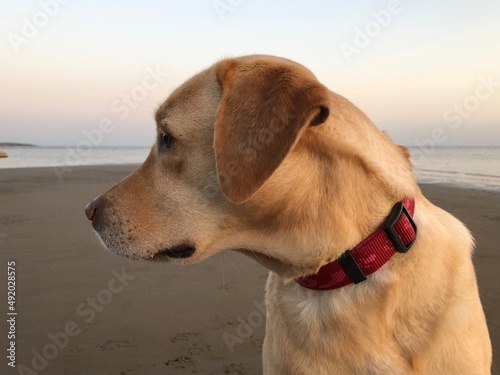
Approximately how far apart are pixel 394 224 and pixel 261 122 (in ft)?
2.51

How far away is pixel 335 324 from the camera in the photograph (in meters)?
2.24

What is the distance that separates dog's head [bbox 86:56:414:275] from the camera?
79.8 inches

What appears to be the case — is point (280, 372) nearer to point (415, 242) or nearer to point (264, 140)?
point (415, 242)

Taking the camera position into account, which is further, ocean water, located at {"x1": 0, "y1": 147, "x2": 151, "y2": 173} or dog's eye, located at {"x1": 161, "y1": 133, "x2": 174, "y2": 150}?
ocean water, located at {"x1": 0, "y1": 147, "x2": 151, "y2": 173}

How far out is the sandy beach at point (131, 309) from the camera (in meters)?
3.97

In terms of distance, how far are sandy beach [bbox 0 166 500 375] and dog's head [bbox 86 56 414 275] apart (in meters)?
1.88

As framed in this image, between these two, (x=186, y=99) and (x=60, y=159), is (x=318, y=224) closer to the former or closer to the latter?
(x=186, y=99)

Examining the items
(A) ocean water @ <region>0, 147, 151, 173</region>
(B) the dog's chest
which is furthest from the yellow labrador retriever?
(A) ocean water @ <region>0, 147, 151, 173</region>

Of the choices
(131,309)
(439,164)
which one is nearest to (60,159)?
(439,164)

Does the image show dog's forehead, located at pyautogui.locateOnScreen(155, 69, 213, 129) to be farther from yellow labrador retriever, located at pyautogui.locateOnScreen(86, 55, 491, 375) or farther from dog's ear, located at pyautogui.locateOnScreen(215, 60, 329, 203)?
dog's ear, located at pyautogui.locateOnScreen(215, 60, 329, 203)

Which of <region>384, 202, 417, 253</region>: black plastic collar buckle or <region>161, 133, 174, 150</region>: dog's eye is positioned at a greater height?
<region>161, 133, 174, 150</region>: dog's eye

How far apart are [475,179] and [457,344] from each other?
1911 centimetres

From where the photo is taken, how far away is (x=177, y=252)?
7.94 ft

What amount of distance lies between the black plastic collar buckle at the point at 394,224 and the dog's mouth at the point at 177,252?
945mm
